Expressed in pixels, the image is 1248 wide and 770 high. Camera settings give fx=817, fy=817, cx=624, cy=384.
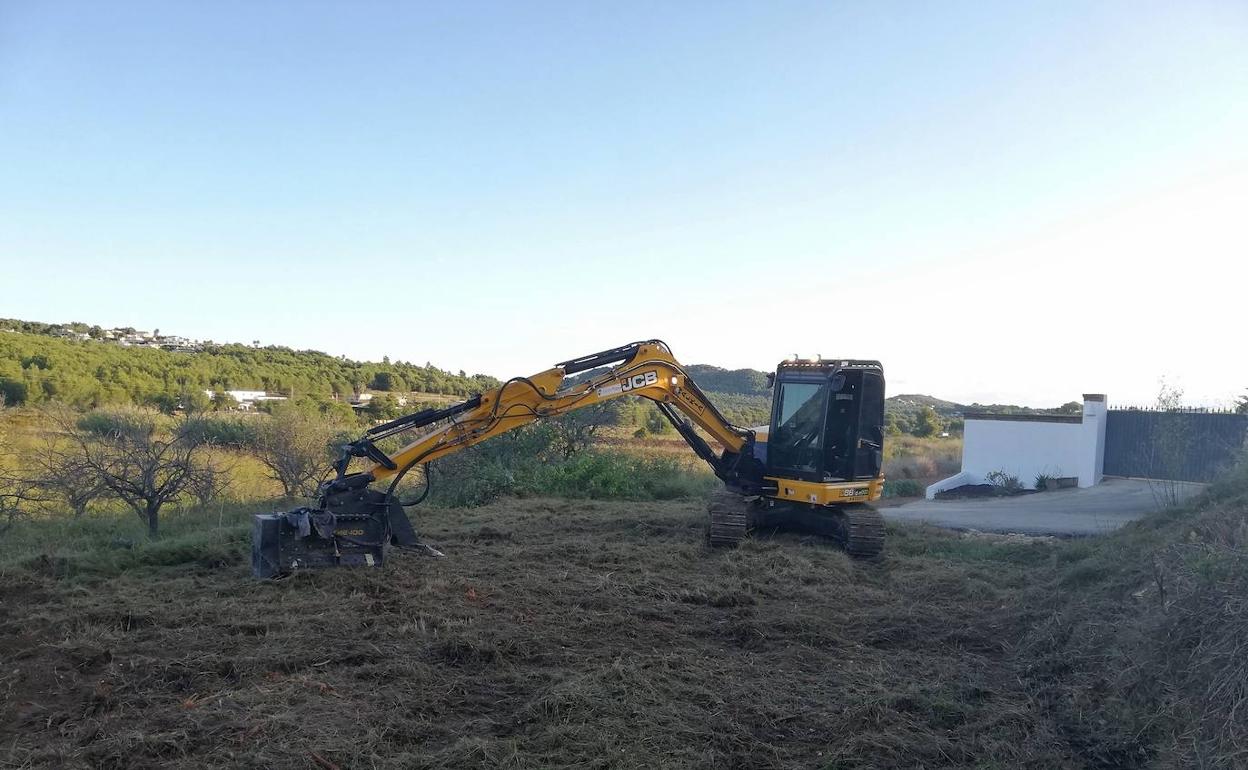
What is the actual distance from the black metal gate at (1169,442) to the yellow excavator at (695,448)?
360 inches

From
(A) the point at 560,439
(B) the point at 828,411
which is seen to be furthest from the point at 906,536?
(A) the point at 560,439

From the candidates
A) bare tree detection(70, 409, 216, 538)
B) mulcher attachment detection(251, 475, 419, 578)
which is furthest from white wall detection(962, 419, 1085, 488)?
bare tree detection(70, 409, 216, 538)

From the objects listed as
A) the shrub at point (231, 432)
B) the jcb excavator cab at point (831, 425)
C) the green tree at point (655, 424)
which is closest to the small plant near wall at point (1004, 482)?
the jcb excavator cab at point (831, 425)

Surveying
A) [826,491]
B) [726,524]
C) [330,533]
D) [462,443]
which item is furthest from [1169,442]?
[330,533]

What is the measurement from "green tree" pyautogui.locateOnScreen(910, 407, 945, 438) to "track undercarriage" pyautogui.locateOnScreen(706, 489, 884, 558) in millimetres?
37351

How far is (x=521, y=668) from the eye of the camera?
6051 mm

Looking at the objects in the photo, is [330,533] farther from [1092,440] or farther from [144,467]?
[1092,440]

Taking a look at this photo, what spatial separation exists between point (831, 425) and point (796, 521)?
1493mm

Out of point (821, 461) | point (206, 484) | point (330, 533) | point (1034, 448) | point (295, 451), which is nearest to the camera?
point (330, 533)

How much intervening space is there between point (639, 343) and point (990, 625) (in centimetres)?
526

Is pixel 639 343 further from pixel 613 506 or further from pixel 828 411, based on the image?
pixel 613 506

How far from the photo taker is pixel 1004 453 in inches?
872

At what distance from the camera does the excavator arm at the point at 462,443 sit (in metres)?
8.27

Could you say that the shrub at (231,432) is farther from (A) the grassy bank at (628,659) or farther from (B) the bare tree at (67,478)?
(A) the grassy bank at (628,659)
